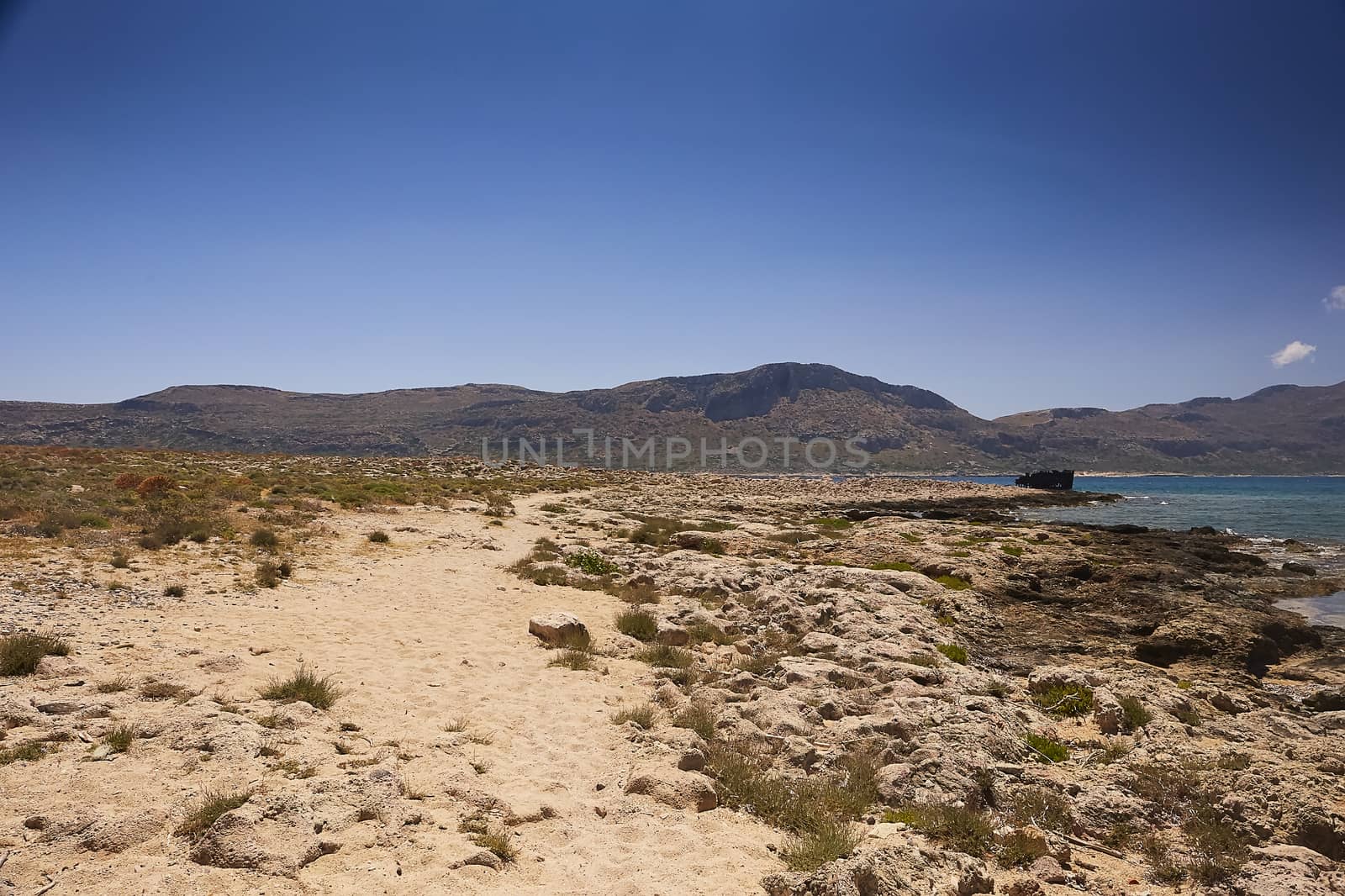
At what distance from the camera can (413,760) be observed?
6582 mm

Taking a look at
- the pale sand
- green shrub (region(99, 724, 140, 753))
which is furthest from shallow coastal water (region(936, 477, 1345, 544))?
green shrub (region(99, 724, 140, 753))

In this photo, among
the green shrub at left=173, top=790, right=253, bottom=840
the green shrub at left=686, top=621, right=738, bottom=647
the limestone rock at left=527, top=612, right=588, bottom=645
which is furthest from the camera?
the green shrub at left=686, top=621, right=738, bottom=647

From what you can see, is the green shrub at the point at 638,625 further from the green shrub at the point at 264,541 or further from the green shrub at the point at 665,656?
the green shrub at the point at 264,541

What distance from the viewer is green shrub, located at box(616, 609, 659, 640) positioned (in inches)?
479

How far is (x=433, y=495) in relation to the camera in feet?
105

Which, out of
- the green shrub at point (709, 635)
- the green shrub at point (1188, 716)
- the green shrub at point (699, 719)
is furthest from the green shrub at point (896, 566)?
the green shrub at point (699, 719)

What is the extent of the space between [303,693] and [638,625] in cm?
614

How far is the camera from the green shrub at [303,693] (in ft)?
24.8

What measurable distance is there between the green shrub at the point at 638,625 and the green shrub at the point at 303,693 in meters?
5.51

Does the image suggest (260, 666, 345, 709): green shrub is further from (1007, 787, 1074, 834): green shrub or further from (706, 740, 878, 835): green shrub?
(1007, 787, 1074, 834): green shrub

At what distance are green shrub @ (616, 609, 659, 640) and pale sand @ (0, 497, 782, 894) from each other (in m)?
0.40

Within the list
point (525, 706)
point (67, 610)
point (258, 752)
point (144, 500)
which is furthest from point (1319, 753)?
point (144, 500)

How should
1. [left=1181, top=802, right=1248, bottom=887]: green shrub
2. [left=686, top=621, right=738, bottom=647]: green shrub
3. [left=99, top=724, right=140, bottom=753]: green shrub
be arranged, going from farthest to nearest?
[left=686, top=621, right=738, bottom=647]: green shrub
[left=99, top=724, right=140, bottom=753]: green shrub
[left=1181, top=802, right=1248, bottom=887]: green shrub

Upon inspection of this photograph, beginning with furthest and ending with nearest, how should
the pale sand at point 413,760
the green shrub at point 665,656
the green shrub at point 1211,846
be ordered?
the green shrub at point 665,656 → the green shrub at point 1211,846 → the pale sand at point 413,760
